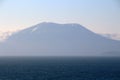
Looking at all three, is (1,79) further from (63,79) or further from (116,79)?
(116,79)

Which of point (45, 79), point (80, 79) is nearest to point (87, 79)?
point (80, 79)

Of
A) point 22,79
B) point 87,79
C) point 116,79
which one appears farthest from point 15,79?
point 116,79

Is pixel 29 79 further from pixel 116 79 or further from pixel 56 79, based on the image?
pixel 116 79

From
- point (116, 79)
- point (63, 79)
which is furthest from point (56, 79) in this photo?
point (116, 79)

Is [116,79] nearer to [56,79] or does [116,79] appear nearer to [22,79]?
[56,79]

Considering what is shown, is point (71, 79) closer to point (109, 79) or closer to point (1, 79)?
point (109, 79)
